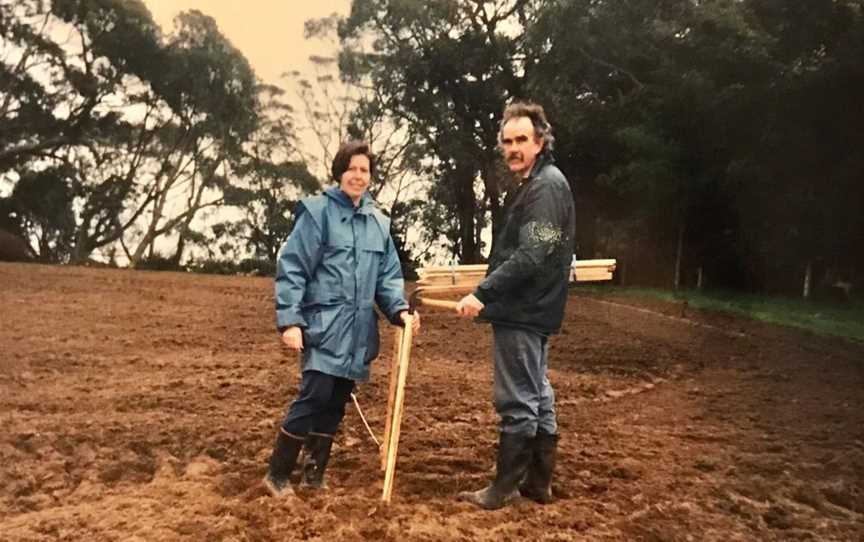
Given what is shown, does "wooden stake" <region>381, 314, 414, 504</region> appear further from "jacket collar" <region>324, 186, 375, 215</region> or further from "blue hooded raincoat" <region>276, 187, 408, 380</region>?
"jacket collar" <region>324, 186, 375, 215</region>

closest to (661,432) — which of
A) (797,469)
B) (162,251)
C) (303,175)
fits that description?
(797,469)

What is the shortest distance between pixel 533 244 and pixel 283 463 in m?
1.15

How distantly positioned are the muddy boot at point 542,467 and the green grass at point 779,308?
210 inches

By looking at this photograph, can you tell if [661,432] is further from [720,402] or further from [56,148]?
[56,148]

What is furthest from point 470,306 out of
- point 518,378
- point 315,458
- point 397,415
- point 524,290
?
point 315,458

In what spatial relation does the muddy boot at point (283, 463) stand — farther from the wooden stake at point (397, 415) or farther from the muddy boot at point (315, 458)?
the wooden stake at point (397, 415)

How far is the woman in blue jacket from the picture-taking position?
2832 millimetres

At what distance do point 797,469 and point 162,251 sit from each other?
10.9 metres

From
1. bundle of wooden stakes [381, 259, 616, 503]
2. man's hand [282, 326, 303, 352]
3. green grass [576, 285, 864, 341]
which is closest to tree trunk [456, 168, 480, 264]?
green grass [576, 285, 864, 341]

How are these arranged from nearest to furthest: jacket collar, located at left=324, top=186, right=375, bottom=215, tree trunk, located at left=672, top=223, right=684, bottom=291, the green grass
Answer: jacket collar, located at left=324, top=186, right=375, bottom=215
the green grass
tree trunk, located at left=672, top=223, right=684, bottom=291

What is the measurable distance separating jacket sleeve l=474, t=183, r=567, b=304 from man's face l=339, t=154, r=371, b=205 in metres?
0.56

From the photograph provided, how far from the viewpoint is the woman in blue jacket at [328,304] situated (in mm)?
2832

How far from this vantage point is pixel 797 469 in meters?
3.59

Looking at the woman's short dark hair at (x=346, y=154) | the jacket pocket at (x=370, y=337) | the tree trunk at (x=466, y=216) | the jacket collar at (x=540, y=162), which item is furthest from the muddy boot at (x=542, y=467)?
the tree trunk at (x=466, y=216)
